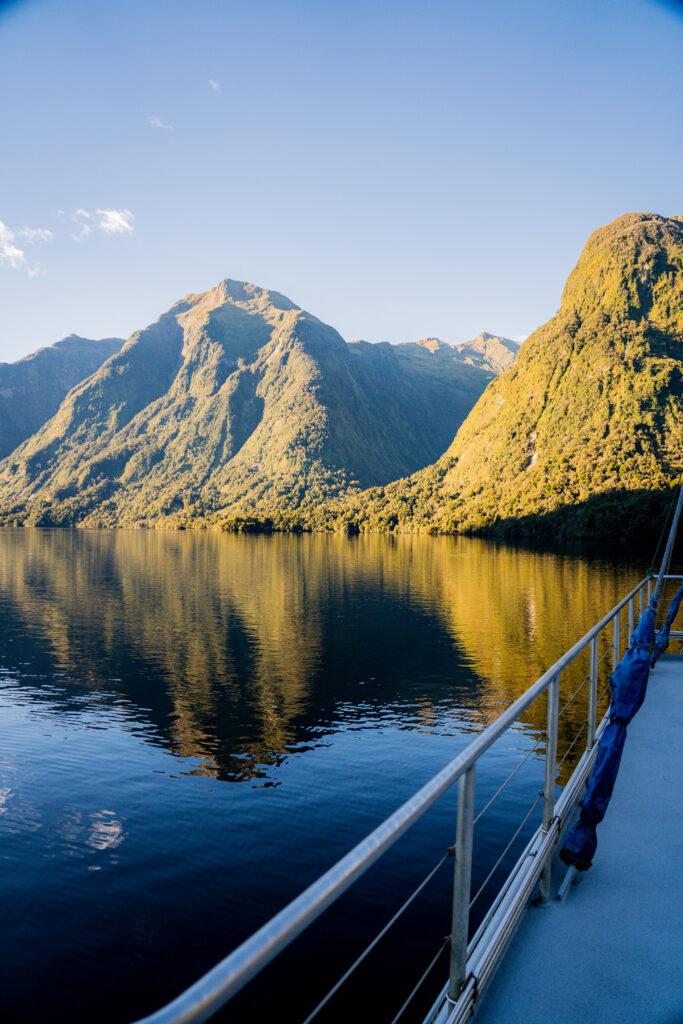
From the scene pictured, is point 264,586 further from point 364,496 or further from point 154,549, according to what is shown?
point 364,496

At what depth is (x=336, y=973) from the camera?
646 cm

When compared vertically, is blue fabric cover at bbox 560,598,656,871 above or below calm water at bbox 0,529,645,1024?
above

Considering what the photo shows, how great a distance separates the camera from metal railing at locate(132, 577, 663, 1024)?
1097 millimetres

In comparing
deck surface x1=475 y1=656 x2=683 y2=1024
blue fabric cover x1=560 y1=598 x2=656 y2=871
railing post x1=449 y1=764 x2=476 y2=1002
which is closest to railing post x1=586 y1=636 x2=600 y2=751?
deck surface x1=475 y1=656 x2=683 y2=1024

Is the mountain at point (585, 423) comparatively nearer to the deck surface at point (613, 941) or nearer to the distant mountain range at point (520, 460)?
the distant mountain range at point (520, 460)

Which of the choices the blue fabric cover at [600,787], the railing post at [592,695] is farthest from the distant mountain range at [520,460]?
the blue fabric cover at [600,787]

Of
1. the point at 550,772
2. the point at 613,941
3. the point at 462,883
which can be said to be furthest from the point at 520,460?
the point at 462,883

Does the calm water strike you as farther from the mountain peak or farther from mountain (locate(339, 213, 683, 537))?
the mountain peak

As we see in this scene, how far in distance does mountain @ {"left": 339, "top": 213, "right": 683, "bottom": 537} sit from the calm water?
65.0 metres

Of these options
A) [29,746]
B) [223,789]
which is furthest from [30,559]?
[223,789]

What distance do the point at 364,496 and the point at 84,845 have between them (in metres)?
145

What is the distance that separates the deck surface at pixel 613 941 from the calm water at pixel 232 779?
322 cm

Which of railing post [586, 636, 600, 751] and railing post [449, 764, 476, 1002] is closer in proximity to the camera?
railing post [449, 764, 476, 1002]

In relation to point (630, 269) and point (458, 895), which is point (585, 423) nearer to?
point (630, 269)
